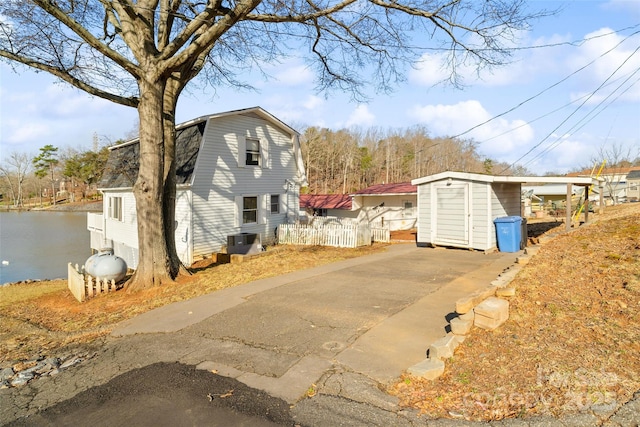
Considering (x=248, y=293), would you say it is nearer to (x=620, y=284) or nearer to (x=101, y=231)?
(x=620, y=284)

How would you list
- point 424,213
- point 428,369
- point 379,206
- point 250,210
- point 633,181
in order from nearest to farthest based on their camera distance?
point 428,369, point 424,213, point 250,210, point 379,206, point 633,181

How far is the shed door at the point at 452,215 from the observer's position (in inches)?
488

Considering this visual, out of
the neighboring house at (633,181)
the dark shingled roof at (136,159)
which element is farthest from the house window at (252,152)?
the neighboring house at (633,181)

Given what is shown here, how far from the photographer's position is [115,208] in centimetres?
1908

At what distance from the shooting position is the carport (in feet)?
39.0

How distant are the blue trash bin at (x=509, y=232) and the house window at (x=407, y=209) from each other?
525 inches

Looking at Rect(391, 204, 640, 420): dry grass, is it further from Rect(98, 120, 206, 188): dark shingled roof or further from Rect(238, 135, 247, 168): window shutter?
Rect(238, 135, 247, 168): window shutter

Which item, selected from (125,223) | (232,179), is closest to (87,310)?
(232,179)

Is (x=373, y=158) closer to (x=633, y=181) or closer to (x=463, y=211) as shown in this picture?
(x=633, y=181)

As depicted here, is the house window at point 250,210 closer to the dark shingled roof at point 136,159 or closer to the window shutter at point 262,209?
the window shutter at point 262,209

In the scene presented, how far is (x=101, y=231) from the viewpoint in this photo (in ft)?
69.2

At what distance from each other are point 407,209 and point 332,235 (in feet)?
35.3

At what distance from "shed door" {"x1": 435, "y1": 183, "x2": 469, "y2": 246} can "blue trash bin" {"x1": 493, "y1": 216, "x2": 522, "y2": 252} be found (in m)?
1.03

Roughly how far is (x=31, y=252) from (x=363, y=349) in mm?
28006
